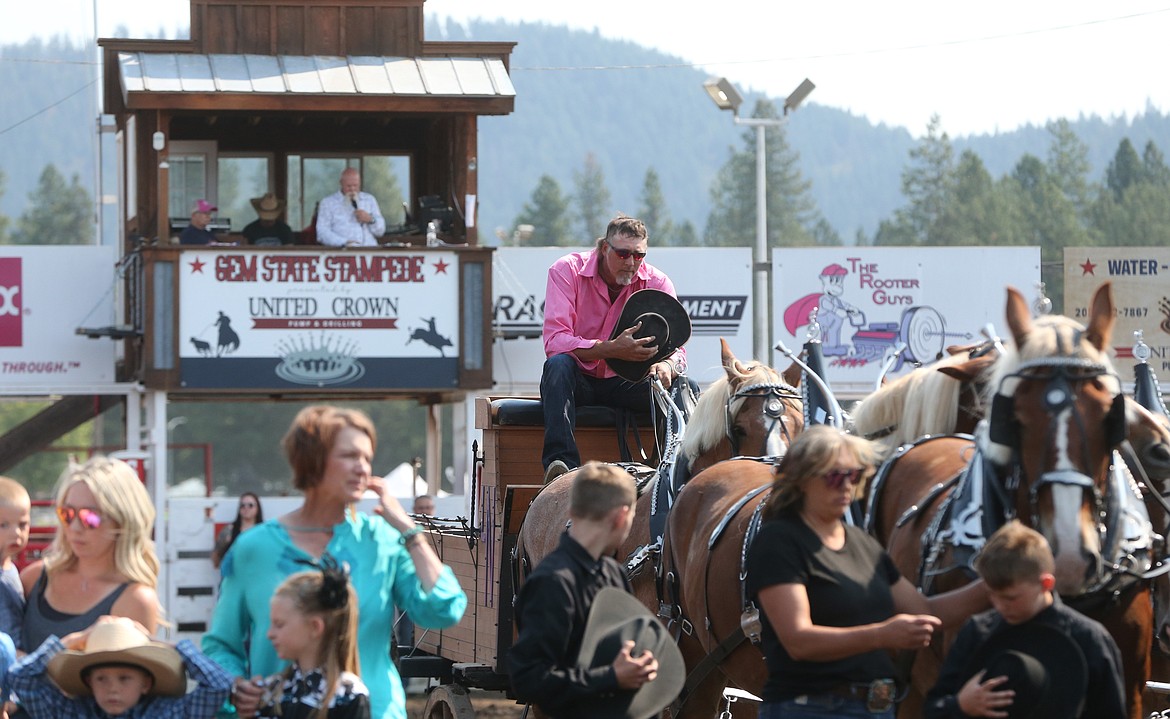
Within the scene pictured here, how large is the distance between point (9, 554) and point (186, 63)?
16.4m

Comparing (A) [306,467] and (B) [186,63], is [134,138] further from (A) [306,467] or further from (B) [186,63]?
(A) [306,467]

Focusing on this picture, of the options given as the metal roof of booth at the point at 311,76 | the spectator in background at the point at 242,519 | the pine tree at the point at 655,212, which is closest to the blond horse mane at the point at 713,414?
the spectator in background at the point at 242,519

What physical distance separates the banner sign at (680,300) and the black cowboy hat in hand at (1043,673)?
16534mm

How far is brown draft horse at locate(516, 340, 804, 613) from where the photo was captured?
7.83 meters

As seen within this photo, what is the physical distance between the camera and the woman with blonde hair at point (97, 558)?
15.6ft

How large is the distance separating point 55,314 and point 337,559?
17.8 m

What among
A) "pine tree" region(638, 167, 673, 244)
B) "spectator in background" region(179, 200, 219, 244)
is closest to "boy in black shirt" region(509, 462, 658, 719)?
"spectator in background" region(179, 200, 219, 244)

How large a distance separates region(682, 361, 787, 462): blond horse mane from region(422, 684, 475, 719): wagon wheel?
2.10 meters

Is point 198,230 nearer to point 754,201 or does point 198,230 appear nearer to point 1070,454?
point 1070,454

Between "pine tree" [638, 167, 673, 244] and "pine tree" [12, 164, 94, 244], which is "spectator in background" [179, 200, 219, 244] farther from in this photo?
"pine tree" [638, 167, 673, 244]

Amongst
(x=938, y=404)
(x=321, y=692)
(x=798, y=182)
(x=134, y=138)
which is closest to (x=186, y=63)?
(x=134, y=138)

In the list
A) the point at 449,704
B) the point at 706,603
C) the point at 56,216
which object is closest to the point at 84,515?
the point at 706,603

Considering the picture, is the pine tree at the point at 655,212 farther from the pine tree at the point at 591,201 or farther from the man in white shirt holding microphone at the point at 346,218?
the man in white shirt holding microphone at the point at 346,218

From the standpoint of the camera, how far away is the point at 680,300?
2138cm
